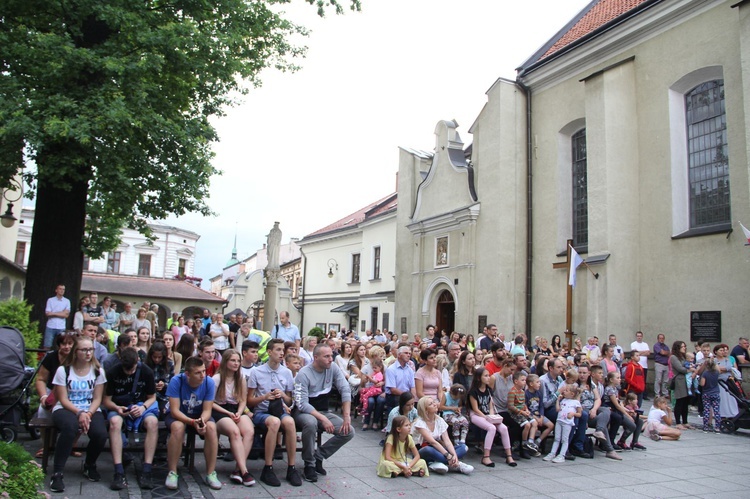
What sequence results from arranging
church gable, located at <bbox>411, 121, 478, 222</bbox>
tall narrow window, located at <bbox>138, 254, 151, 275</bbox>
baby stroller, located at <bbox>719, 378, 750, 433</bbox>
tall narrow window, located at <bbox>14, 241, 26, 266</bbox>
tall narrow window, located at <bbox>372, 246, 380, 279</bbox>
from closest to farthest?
baby stroller, located at <bbox>719, 378, 750, 433</bbox>
church gable, located at <bbox>411, 121, 478, 222</bbox>
tall narrow window, located at <bbox>372, 246, 380, 279</bbox>
tall narrow window, located at <bbox>14, 241, 26, 266</bbox>
tall narrow window, located at <bbox>138, 254, 151, 275</bbox>

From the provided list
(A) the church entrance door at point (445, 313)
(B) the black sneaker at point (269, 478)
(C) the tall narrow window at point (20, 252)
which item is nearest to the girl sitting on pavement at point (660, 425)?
(B) the black sneaker at point (269, 478)

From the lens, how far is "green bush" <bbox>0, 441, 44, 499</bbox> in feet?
15.1

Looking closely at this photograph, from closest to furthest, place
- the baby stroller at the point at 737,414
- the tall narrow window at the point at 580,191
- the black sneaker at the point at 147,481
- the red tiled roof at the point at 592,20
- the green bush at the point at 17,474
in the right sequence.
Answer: the green bush at the point at 17,474 < the black sneaker at the point at 147,481 < the baby stroller at the point at 737,414 < the tall narrow window at the point at 580,191 < the red tiled roof at the point at 592,20

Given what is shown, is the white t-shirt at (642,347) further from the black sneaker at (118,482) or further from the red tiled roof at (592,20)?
the black sneaker at (118,482)

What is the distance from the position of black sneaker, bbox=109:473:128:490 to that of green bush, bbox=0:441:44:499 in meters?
1.13

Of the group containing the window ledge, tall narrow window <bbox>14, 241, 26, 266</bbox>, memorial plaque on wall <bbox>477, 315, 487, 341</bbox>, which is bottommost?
memorial plaque on wall <bbox>477, 315, 487, 341</bbox>

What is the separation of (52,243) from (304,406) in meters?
7.24

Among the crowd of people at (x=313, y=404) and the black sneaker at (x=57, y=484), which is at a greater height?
the crowd of people at (x=313, y=404)

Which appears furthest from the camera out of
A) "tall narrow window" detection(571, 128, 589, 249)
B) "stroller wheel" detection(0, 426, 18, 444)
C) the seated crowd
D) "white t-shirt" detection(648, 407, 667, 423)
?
"tall narrow window" detection(571, 128, 589, 249)

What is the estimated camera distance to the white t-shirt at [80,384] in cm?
663

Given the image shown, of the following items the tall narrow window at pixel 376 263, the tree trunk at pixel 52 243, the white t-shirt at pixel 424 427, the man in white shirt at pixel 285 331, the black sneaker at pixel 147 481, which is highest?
the tall narrow window at pixel 376 263

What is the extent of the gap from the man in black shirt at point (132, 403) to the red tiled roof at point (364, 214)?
2732cm

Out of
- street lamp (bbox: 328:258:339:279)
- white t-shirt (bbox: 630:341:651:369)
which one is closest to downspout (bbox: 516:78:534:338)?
white t-shirt (bbox: 630:341:651:369)

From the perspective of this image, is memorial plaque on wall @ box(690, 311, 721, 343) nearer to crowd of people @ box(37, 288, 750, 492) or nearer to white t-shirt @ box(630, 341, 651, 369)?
white t-shirt @ box(630, 341, 651, 369)
